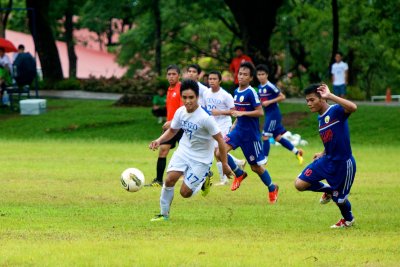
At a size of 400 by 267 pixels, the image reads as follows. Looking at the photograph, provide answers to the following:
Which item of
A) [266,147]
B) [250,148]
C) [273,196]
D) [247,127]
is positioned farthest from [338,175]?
[266,147]

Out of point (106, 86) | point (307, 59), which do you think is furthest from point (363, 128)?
point (307, 59)

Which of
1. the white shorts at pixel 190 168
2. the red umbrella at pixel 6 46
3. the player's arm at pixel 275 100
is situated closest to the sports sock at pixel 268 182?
the white shorts at pixel 190 168

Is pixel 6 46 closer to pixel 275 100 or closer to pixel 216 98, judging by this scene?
pixel 275 100

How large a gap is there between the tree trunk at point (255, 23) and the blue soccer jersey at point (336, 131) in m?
23.2

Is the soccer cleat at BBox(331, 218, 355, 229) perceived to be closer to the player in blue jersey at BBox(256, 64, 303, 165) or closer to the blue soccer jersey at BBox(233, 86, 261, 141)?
the blue soccer jersey at BBox(233, 86, 261, 141)

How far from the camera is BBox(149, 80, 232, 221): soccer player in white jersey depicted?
12953 millimetres

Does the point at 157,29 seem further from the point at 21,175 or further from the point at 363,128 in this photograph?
the point at 21,175

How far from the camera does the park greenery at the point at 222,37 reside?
1812 inches

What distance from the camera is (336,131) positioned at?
40.5ft

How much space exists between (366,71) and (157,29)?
1320 cm

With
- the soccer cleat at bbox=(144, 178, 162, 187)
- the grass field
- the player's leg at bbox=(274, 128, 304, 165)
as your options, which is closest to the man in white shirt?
the grass field

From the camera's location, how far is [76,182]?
18.3 metres

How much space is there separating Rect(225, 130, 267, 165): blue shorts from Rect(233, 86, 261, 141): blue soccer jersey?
8 centimetres

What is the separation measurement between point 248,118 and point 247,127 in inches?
6.6
